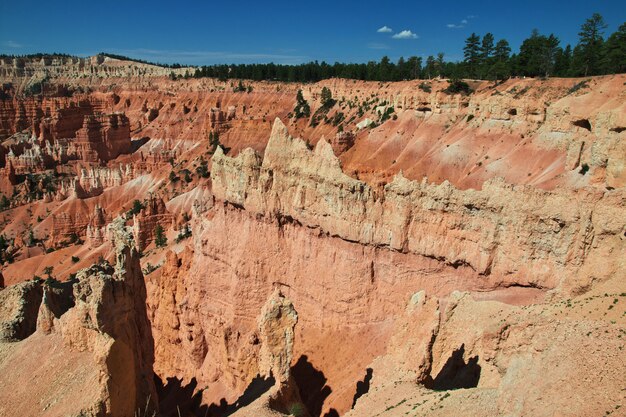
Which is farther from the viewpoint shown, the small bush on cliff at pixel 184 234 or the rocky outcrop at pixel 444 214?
the small bush on cliff at pixel 184 234

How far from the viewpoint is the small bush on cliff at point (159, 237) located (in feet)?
182

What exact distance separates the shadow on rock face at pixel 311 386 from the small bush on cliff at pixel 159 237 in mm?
31817

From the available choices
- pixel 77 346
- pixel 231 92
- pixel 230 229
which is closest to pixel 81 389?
pixel 77 346

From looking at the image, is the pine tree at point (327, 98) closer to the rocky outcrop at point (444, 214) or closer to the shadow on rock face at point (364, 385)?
the rocky outcrop at point (444, 214)

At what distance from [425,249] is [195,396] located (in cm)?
1575

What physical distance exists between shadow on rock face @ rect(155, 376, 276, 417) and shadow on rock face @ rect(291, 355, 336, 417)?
3290mm

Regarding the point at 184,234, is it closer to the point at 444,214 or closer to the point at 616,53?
the point at 444,214

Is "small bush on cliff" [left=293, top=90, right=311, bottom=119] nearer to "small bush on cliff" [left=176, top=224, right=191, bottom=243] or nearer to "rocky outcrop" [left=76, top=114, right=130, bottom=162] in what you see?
"rocky outcrop" [left=76, top=114, right=130, bottom=162]

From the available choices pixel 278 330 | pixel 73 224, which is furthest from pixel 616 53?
pixel 73 224

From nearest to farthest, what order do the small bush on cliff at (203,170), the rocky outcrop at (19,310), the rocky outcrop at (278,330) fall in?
1. the rocky outcrop at (278,330)
2. the rocky outcrop at (19,310)
3. the small bush on cliff at (203,170)

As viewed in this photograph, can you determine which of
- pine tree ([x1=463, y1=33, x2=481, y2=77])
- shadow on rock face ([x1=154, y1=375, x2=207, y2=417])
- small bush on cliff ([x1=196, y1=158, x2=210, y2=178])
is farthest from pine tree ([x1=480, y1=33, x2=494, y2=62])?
shadow on rock face ([x1=154, y1=375, x2=207, y2=417])

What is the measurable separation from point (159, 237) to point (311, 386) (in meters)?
36.9

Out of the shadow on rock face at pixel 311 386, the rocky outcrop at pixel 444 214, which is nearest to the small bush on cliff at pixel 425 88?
the rocky outcrop at pixel 444 214

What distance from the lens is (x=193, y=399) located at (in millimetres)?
28016
